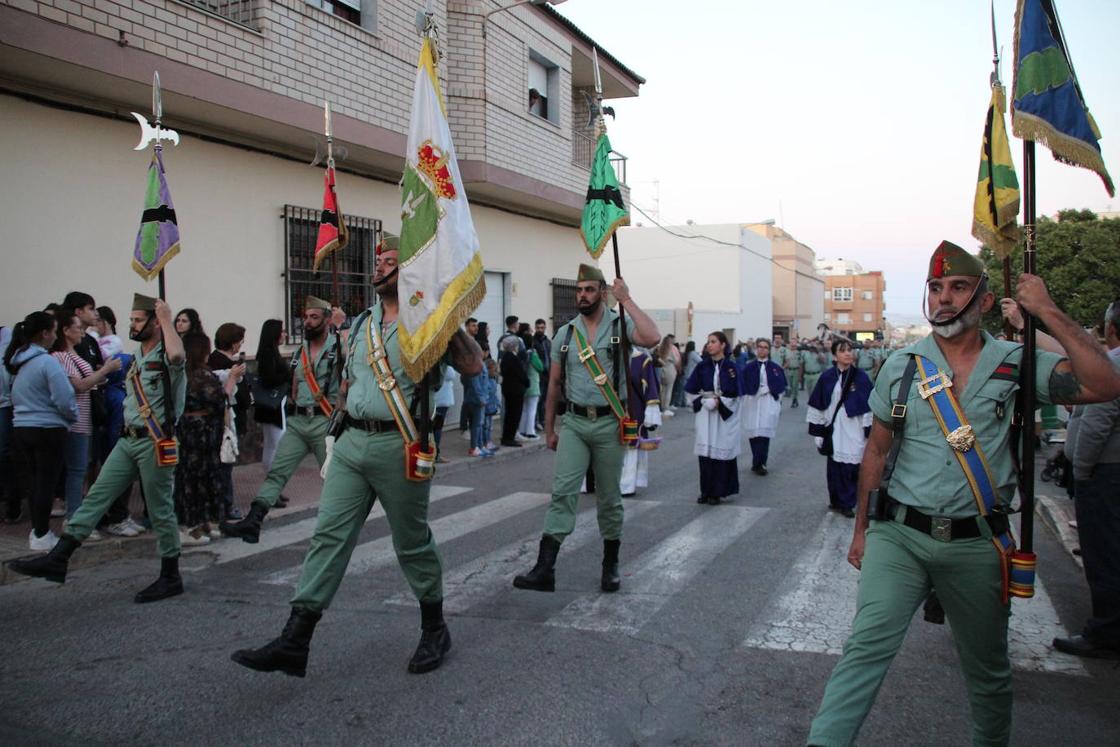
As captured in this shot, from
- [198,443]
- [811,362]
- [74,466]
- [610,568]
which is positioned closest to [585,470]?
[610,568]

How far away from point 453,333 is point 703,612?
A: 8.24 feet

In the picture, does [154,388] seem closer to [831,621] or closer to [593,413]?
[593,413]

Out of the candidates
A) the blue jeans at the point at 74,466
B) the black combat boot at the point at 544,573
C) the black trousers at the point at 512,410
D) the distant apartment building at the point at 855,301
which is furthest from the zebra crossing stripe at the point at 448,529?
the distant apartment building at the point at 855,301

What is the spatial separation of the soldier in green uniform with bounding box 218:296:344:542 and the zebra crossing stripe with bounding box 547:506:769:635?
109 inches

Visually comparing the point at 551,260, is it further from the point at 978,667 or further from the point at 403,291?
the point at 978,667

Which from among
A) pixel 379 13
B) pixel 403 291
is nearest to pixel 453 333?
pixel 403 291

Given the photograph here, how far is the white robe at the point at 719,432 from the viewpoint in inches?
372

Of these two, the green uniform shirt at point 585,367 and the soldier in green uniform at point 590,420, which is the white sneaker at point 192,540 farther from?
the green uniform shirt at point 585,367

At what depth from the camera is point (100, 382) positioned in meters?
7.52

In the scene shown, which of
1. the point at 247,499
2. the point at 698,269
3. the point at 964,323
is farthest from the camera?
the point at 698,269

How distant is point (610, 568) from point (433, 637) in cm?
173

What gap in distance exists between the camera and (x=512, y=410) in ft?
45.5

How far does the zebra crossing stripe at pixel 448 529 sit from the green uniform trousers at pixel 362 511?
1270 mm

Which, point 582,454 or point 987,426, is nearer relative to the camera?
point 987,426
